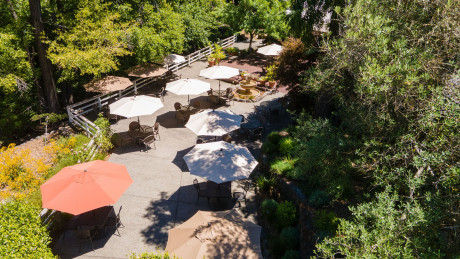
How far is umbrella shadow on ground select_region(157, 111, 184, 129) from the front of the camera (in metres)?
16.2

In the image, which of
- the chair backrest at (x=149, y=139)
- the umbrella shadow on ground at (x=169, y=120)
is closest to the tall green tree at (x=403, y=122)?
the chair backrest at (x=149, y=139)

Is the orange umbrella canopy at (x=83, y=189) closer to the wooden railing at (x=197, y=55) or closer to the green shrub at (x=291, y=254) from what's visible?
the green shrub at (x=291, y=254)

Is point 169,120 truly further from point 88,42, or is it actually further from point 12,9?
point 12,9

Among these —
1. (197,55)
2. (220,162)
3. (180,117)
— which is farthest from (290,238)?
(197,55)

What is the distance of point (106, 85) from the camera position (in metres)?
16.4

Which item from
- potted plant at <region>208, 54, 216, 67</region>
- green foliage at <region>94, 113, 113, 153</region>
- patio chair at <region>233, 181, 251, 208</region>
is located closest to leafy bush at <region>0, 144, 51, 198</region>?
green foliage at <region>94, 113, 113, 153</region>

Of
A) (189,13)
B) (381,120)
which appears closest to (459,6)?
(381,120)

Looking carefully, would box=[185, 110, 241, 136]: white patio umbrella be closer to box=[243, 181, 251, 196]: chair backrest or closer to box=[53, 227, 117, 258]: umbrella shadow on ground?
box=[243, 181, 251, 196]: chair backrest

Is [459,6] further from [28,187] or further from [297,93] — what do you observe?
[28,187]

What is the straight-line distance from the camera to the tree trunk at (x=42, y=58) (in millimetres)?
14945

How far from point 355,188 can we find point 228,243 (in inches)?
199

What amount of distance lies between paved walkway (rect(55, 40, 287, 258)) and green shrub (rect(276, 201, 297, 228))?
3.60 feet

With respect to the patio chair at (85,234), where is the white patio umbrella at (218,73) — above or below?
above

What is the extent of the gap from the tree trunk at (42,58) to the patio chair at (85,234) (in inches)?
468
